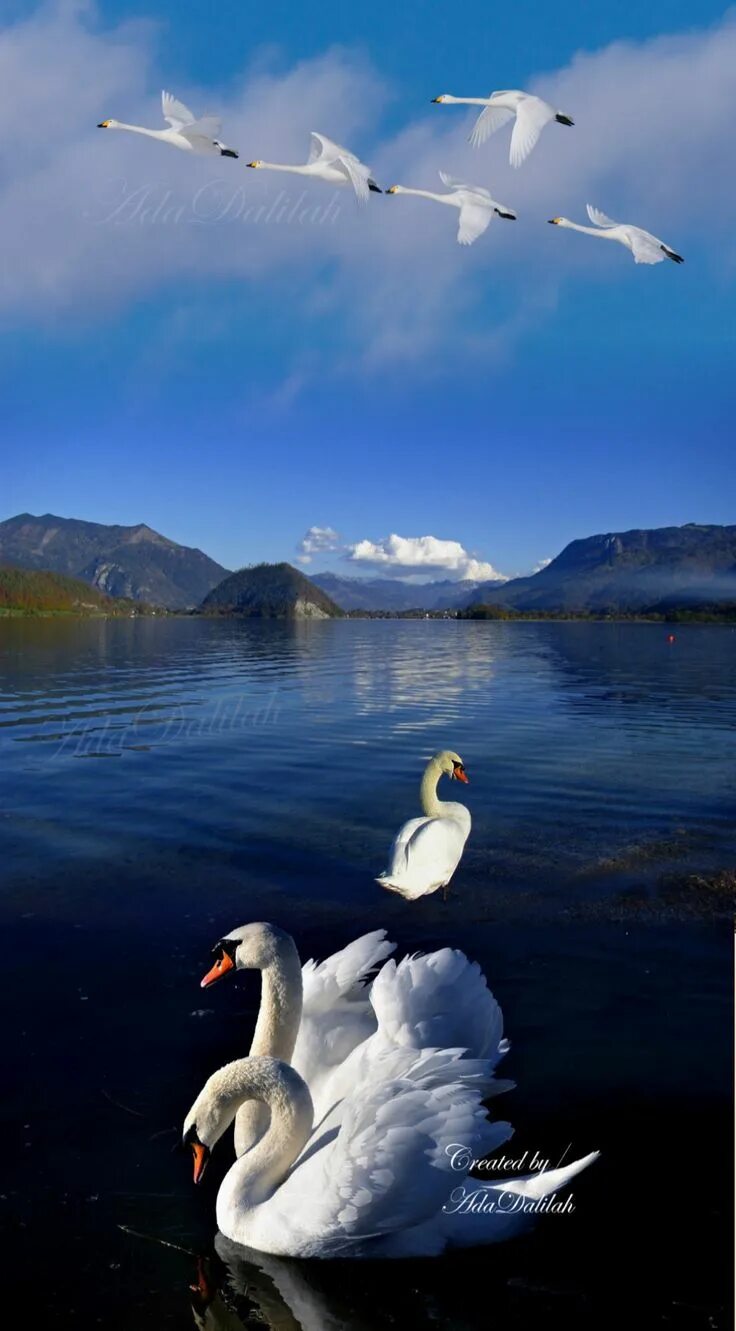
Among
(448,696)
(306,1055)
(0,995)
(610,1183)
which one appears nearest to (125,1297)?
(306,1055)

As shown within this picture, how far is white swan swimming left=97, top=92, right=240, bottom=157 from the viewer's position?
14086 mm

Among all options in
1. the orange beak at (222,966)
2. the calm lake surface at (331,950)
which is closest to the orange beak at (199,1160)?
the calm lake surface at (331,950)

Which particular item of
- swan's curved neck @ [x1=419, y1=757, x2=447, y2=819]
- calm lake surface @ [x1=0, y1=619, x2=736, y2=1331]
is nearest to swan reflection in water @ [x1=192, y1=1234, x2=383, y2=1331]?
calm lake surface @ [x1=0, y1=619, x2=736, y2=1331]

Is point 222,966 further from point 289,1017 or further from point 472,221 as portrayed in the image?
point 472,221

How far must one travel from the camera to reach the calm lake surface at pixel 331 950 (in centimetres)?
473

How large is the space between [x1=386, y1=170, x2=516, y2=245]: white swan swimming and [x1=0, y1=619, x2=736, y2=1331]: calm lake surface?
30.9 feet

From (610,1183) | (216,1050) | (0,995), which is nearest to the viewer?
(610,1183)

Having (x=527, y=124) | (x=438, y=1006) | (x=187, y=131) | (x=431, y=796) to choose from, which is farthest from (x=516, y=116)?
(x=438, y=1006)

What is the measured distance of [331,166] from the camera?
14930mm

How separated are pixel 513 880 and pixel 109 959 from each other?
16.7 ft

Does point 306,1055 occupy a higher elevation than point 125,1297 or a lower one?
higher

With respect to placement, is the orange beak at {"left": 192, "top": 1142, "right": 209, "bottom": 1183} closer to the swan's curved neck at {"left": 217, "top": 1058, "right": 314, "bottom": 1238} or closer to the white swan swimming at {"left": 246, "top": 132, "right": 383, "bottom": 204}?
the swan's curved neck at {"left": 217, "top": 1058, "right": 314, "bottom": 1238}

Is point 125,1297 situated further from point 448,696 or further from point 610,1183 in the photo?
point 448,696

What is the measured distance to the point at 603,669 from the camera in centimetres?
5112
